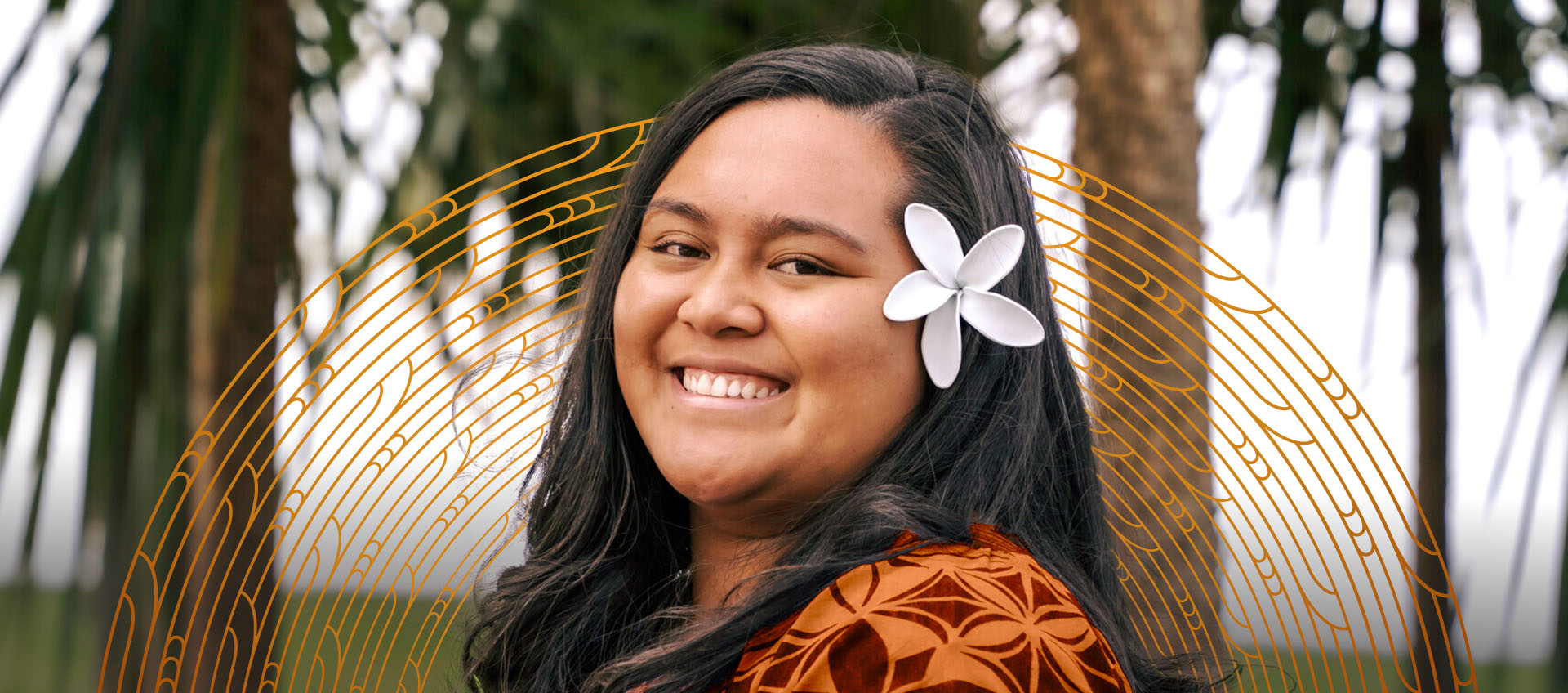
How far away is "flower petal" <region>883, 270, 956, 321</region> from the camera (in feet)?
4.34

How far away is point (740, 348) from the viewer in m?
1.34

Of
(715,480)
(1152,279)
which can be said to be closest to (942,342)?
(715,480)

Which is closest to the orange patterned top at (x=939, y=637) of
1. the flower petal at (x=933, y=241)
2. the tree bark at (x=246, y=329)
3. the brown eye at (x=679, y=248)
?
the flower petal at (x=933, y=241)

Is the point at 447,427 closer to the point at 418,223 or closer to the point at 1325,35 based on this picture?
the point at 418,223

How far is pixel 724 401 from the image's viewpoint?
4.47 feet

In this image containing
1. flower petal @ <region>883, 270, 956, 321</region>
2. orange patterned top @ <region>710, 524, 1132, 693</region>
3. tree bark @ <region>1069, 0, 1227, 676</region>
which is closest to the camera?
orange patterned top @ <region>710, 524, 1132, 693</region>

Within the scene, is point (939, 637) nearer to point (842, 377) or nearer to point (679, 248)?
point (842, 377)

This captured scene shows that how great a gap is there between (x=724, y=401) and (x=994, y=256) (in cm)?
35

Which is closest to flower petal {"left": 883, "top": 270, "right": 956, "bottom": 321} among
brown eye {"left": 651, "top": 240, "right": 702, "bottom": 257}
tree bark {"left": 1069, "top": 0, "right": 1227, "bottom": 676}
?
brown eye {"left": 651, "top": 240, "right": 702, "bottom": 257}

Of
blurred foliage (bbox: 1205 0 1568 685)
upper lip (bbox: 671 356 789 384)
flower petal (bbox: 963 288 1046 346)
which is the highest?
blurred foliage (bbox: 1205 0 1568 685)

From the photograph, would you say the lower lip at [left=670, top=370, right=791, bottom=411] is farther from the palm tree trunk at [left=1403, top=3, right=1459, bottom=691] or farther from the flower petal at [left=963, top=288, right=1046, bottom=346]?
the palm tree trunk at [left=1403, top=3, right=1459, bottom=691]

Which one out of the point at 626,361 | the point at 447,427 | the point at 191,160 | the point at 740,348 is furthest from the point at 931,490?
the point at 191,160

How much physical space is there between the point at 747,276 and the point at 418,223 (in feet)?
8.48

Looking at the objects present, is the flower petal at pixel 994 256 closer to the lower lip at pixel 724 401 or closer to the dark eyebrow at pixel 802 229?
the dark eyebrow at pixel 802 229
